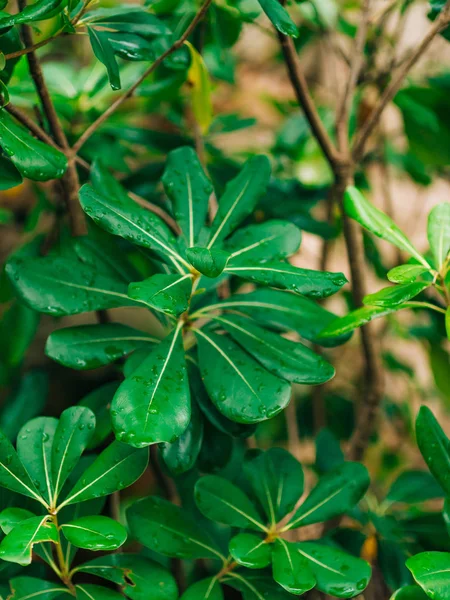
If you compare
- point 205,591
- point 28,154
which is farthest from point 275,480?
point 28,154

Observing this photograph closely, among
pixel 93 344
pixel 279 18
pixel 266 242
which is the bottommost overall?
pixel 93 344

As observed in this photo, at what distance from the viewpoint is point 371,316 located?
2.36 ft

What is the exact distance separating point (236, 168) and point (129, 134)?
10.7 inches

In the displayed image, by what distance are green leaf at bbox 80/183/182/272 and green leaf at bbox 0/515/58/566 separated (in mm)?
372

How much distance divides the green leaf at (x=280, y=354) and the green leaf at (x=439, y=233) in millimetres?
231

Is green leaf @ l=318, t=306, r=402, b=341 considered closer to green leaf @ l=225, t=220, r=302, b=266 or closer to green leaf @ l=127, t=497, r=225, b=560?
green leaf @ l=225, t=220, r=302, b=266

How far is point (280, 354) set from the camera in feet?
2.64

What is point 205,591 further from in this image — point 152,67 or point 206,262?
point 152,67

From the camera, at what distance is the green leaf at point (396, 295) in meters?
0.71

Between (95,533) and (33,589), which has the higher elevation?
(95,533)

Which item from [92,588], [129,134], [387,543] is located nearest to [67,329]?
[92,588]

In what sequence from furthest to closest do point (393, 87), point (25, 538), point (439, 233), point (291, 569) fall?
point (393, 87) → point (439, 233) → point (291, 569) → point (25, 538)

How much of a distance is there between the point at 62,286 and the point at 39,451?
0.24m

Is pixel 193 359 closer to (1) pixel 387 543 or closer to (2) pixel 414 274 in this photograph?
(2) pixel 414 274
